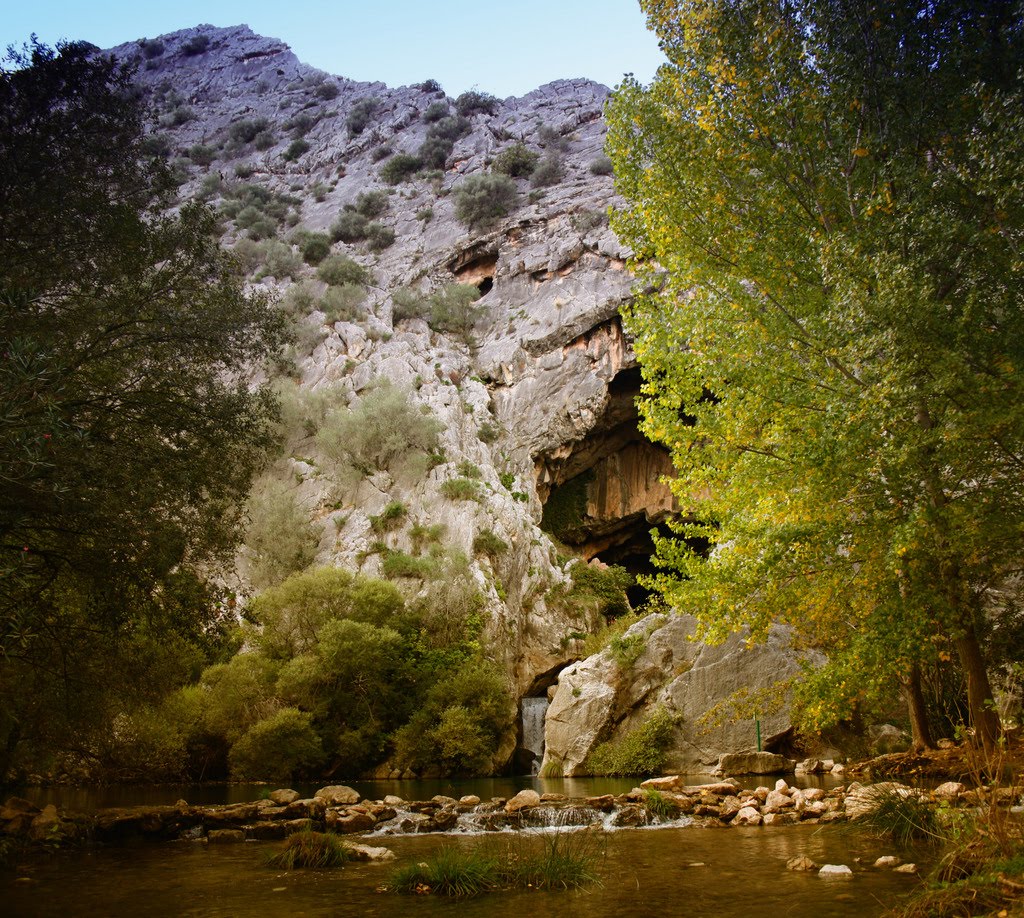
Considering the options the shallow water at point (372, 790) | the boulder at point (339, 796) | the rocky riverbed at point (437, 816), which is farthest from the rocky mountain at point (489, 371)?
the boulder at point (339, 796)

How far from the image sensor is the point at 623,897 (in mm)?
7043

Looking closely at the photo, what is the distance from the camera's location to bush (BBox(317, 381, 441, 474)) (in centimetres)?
4338

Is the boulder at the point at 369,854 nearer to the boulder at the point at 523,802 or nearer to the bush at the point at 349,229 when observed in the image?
the boulder at the point at 523,802

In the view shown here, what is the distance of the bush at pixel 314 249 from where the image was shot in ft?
220

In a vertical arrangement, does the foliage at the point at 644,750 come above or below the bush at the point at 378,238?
below

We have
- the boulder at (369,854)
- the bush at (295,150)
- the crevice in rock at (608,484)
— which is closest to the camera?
the boulder at (369,854)

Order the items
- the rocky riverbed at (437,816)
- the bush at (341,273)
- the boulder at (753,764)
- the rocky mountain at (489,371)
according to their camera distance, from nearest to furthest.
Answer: the rocky riverbed at (437,816) → the boulder at (753,764) → the rocky mountain at (489,371) → the bush at (341,273)

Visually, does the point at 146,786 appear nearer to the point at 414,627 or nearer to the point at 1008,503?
the point at 414,627

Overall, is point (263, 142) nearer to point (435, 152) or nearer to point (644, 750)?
point (435, 152)

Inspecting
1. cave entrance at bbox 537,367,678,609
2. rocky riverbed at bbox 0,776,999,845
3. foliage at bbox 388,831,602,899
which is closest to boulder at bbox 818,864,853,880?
foliage at bbox 388,831,602,899

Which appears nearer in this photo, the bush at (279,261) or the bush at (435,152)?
the bush at (279,261)

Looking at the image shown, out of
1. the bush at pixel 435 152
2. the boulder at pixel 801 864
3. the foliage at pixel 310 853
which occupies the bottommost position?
the foliage at pixel 310 853

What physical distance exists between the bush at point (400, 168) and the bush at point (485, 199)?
16.6 meters

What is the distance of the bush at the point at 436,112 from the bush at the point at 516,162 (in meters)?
20.6
